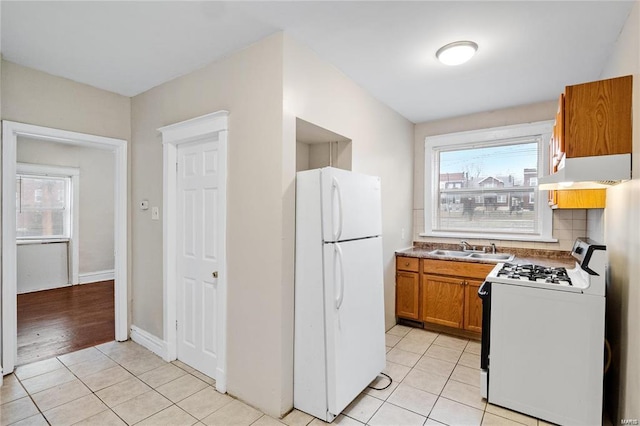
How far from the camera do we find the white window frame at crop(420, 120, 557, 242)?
139 inches

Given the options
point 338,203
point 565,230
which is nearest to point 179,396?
point 338,203

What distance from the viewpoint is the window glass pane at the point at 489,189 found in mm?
3678

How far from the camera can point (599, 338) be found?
1926 millimetres

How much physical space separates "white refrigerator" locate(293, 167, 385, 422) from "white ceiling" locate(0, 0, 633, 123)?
999 mm

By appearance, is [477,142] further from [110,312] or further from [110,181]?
[110,181]

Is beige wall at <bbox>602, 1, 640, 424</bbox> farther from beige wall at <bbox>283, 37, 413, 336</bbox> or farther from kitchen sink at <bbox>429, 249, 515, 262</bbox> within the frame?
beige wall at <bbox>283, 37, 413, 336</bbox>

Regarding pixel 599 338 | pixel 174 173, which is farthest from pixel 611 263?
pixel 174 173

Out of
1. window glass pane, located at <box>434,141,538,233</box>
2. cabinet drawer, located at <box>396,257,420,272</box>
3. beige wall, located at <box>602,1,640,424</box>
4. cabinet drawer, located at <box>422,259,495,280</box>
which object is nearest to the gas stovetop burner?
beige wall, located at <box>602,1,640,424</box>

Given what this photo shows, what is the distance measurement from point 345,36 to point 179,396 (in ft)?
9.65

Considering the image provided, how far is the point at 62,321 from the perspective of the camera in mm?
3807

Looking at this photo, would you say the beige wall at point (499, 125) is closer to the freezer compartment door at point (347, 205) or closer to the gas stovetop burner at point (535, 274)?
the gas stovetop burner at point (535, 274)

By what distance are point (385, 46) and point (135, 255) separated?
3164mm

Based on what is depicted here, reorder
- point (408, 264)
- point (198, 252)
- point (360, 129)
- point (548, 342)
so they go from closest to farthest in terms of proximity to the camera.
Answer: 1. point (548, 342)
2. point (198, 252)
3. point (360, 129)
4. point (408, 264)

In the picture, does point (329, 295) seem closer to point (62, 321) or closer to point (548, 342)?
point (548, 342)
